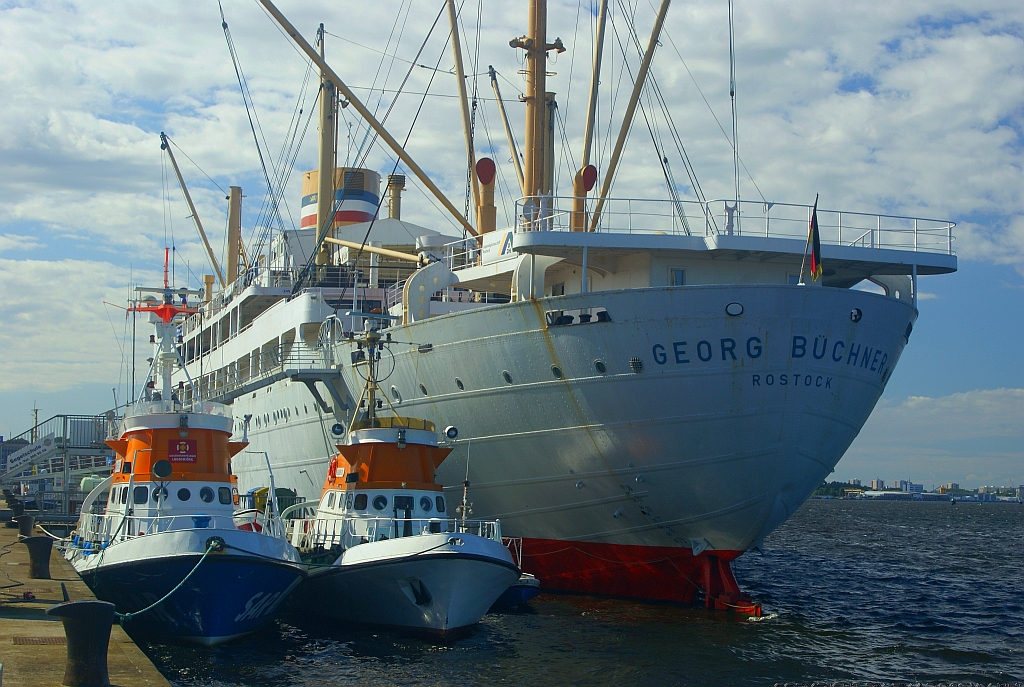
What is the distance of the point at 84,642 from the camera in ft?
37.9

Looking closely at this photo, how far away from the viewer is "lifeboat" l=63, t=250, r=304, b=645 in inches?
765

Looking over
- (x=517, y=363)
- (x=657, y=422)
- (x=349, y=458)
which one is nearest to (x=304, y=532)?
(x=349, y=458)

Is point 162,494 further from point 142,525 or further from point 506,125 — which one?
point 506,125

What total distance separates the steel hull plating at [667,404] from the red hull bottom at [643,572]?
135 mm

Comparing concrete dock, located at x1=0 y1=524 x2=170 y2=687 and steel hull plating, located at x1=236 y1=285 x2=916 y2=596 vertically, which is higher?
steel hull plating, located at x1=236 y1=285 x2=916 y2=596

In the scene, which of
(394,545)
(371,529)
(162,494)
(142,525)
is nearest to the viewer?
(394,545)

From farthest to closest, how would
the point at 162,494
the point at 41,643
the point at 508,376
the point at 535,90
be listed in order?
the point at 535,90 < the point at 508,376 < the point at 162,494 < the point at 41,643

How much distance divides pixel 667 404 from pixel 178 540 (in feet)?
34.0

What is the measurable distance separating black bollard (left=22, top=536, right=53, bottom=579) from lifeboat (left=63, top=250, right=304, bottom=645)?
0.92m

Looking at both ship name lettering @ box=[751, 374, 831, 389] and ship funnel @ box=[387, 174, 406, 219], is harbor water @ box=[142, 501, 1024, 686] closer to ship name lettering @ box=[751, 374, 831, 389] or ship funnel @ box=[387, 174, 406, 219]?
ship name lettering @ box=[751, 374, 831, 389]

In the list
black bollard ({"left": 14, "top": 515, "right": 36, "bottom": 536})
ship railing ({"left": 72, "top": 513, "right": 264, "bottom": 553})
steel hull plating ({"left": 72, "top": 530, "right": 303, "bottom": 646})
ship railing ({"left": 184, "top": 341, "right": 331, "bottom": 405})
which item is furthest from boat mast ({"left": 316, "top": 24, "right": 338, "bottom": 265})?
steel hull plating ({"left": 72, "top": 530, "right": 303, "bottom": 646})

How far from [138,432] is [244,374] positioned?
67.7 feet

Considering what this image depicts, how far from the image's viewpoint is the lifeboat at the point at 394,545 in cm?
2067

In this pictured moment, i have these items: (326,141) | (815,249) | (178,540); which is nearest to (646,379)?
(815,249)
